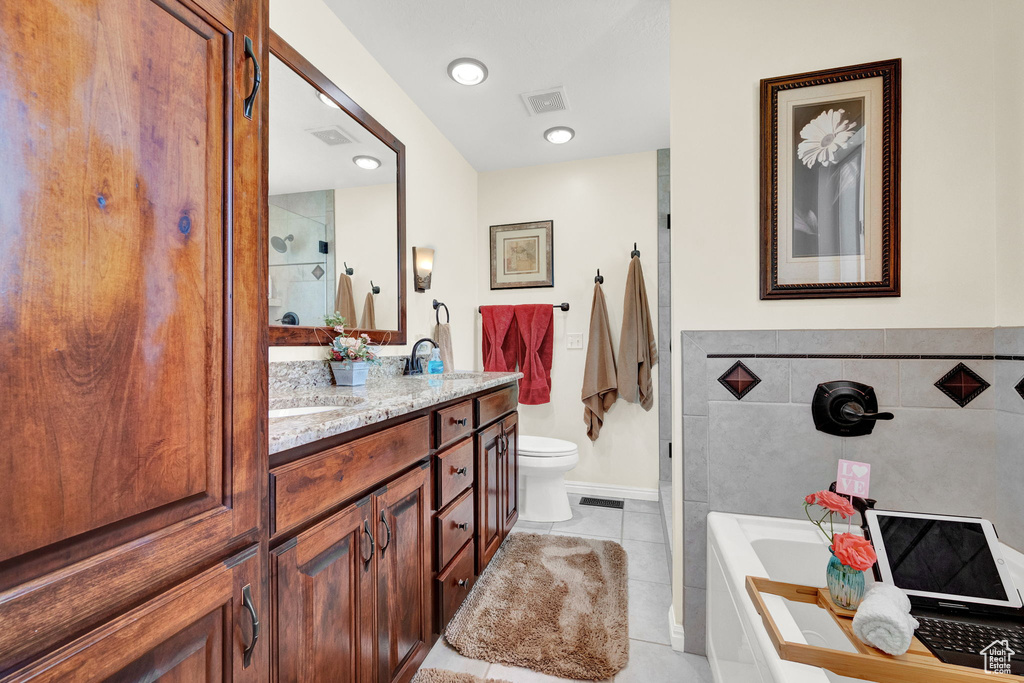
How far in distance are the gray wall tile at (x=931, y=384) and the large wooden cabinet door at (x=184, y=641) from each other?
180cm

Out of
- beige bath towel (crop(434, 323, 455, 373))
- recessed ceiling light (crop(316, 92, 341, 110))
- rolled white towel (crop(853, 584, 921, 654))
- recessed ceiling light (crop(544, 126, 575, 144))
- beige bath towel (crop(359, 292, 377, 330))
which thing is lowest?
rolled white towel (crop(853, 584, 921, 654))

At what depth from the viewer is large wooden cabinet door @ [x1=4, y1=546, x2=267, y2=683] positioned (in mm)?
485

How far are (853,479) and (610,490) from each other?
2.02 m

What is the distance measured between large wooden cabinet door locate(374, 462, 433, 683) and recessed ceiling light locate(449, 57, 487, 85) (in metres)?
1.83

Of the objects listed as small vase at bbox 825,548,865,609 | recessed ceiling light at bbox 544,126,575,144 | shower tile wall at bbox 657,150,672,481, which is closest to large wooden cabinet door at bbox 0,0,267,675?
small vase at bbox 825,548,865,609

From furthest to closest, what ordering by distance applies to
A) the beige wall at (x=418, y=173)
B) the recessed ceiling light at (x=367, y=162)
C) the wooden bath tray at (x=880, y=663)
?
the recessed ceiling light at (x=367, y=162) → the beige wall at (x=418, y=173) → the wooden bath tray at (x=880, y=663)

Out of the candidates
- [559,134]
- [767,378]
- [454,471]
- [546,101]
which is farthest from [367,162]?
[767,378]

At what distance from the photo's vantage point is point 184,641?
1.98ft

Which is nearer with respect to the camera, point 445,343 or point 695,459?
point 695,459

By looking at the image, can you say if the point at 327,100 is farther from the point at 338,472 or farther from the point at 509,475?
the point at 509,475

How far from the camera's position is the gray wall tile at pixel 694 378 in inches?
60.6

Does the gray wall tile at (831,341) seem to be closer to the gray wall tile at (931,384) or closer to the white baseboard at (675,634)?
the gray wall tile at (931,384)

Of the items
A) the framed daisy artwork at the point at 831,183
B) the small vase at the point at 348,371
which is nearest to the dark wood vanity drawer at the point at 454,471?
the small vase at the point at 348,371

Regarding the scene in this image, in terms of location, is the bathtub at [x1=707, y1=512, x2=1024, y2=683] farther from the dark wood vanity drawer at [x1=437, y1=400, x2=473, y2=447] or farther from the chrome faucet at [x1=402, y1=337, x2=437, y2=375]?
the chrome faucet at [x1=402, y1=337, x2=437, y2=375]
